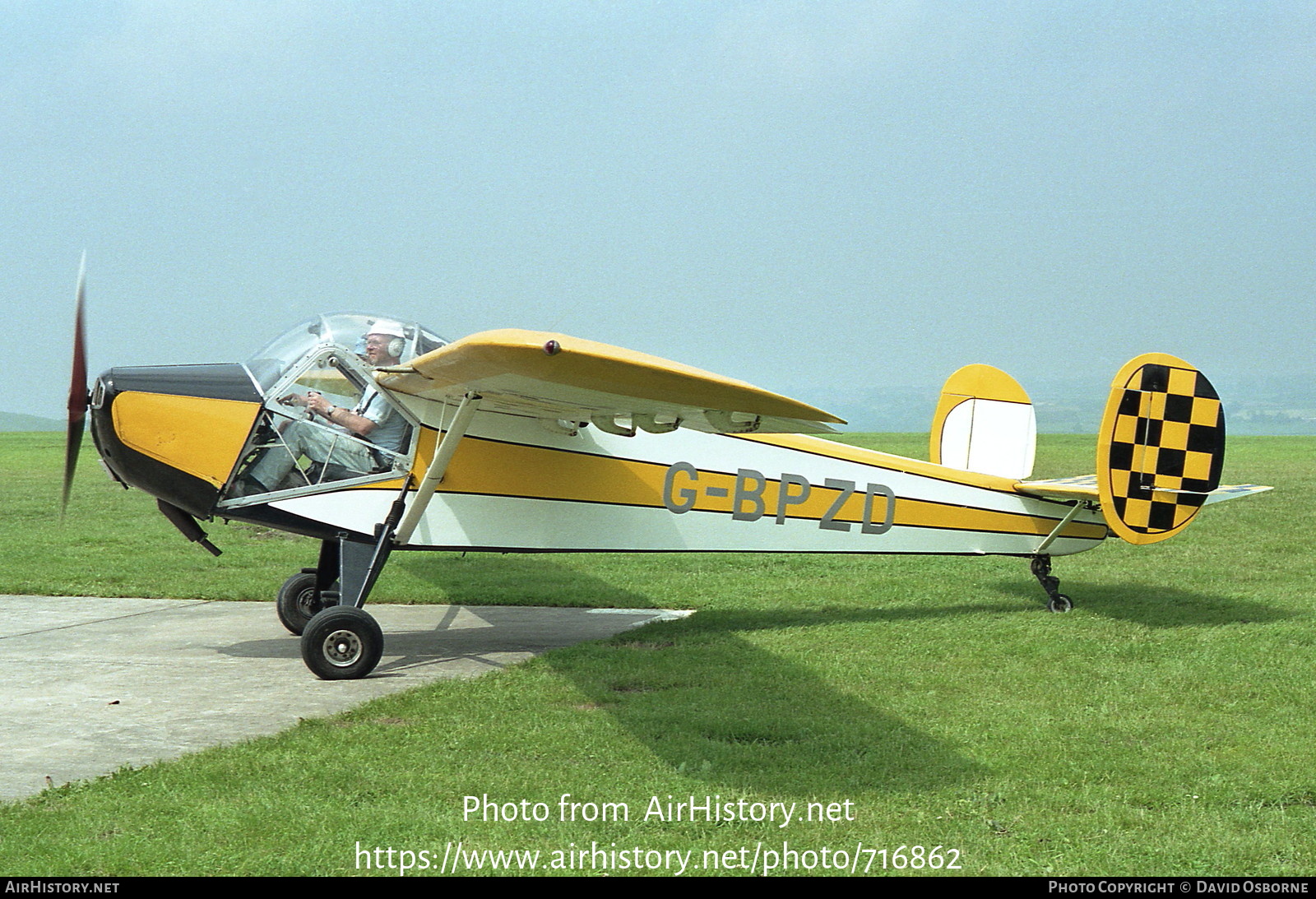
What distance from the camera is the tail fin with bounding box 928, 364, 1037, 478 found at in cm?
1040

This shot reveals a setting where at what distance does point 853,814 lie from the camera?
190 inches

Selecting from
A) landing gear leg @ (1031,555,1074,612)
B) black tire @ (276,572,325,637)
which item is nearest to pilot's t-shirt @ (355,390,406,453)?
black tire @ (276,572,325,637)

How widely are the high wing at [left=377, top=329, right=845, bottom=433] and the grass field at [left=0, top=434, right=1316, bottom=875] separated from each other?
1.79 meters

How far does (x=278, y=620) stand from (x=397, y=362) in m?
3.42

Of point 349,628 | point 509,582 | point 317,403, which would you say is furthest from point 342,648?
point 509,582

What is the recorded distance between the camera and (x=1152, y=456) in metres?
9.17

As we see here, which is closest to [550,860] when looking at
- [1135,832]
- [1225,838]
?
[1135,832]

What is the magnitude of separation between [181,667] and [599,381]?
478 centimetres

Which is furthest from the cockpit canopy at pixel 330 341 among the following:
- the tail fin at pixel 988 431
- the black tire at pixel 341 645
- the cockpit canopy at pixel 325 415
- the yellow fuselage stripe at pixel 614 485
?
the tail fin at pixel 988 431

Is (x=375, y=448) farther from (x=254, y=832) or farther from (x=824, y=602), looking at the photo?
(x=824, y=602)

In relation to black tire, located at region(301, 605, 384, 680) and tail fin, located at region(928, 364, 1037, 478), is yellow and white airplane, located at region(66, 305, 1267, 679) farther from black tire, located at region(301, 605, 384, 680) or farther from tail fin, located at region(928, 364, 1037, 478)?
tail fin, located at region(928, 364, 1037, 478)

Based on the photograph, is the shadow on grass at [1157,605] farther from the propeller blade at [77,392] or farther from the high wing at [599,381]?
the propeller blade at [77,392]

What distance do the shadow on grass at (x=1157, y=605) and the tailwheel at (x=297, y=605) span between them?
22.0 ft

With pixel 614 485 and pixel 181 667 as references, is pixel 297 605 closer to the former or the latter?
pixel 181 667
